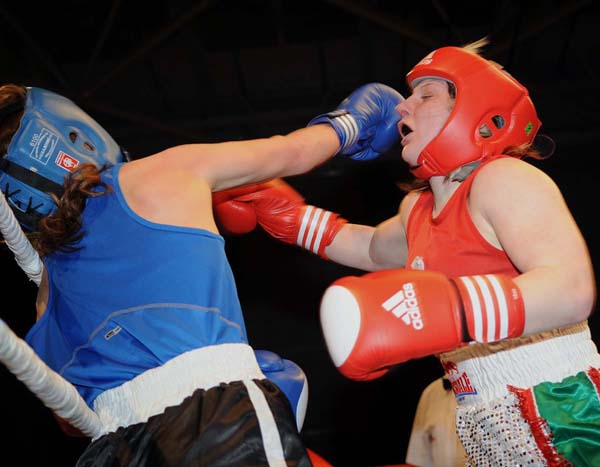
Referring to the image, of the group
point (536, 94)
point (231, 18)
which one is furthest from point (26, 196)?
point (536, 94)

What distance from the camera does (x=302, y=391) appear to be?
1647 mm

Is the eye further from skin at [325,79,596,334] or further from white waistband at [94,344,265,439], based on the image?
skin at [325,79,596,334]

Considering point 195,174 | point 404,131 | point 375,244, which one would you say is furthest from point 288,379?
point 404,131

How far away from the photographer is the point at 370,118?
2.23 m

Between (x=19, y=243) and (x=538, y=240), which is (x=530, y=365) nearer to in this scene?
(x=538, y=240)

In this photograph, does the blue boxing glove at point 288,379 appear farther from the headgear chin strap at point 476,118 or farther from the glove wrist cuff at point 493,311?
the headgear chin strap at point 476,118

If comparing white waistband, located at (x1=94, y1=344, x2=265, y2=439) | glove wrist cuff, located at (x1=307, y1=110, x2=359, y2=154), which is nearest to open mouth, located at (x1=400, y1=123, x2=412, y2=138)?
glove wrist cuff, located at (x1=307, y1=110, x2=359, y2=154)

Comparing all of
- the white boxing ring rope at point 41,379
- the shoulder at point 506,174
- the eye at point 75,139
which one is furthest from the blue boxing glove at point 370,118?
the white boxing ring rope at point 41,379

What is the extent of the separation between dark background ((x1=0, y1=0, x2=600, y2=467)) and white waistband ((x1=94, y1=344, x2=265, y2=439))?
3615mm

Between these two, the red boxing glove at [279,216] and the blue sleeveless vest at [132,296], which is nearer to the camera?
the blue sleeveless vest at [132,296]

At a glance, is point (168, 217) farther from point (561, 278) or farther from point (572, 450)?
point (572, 450)

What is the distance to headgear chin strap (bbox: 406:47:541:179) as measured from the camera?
5.68ft

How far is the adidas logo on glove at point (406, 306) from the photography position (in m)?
1.30

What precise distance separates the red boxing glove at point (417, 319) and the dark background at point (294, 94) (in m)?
3.68
